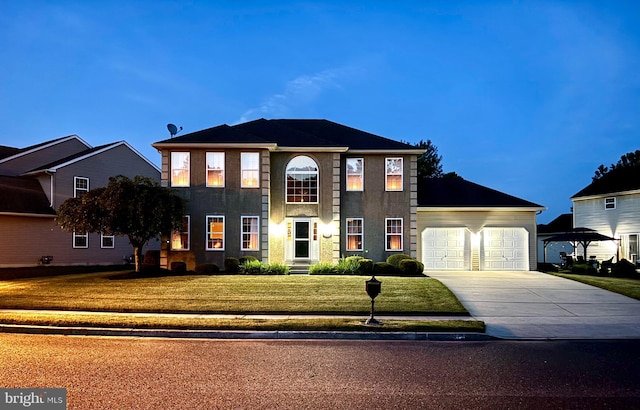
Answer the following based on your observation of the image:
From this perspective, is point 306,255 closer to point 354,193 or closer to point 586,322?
point 354,193

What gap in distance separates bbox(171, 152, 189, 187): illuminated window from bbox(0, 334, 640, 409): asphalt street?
13.1m

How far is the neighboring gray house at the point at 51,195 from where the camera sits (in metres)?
23.7

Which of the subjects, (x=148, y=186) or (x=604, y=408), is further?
(x=148, y=186)

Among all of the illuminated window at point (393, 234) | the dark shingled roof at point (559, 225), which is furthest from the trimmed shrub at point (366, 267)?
the dark shingled roof at point (559, 225)

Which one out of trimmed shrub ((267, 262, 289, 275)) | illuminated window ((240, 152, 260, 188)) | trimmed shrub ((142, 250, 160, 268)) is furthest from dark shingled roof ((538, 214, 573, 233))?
trimmed shrub ((142, 250, 160, 268))

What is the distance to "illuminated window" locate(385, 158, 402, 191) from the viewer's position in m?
22.4

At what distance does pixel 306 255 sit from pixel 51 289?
36.5 ft

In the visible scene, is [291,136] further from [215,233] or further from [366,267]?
[366,267]

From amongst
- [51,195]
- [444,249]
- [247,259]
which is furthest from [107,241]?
[444,249]

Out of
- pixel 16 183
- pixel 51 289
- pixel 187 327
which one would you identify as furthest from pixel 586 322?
pixel 16 183

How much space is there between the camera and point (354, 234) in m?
22.2

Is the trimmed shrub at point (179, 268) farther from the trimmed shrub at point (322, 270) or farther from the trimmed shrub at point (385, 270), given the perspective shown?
the trimmed shrub at point (385, 270)

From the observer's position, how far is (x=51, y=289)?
15.1 metres

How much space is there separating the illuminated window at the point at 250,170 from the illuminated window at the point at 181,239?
3.48 metres
